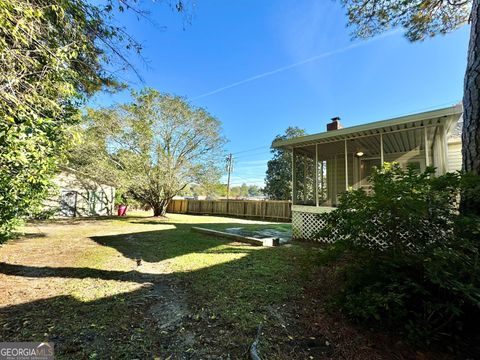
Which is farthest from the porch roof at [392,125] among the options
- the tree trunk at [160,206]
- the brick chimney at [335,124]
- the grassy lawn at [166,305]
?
the tree trunk at [160,206]

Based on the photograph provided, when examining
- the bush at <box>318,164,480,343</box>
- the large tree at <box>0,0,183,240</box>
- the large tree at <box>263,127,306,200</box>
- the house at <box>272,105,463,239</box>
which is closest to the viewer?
the bush at <box>318,164,480,343</box>

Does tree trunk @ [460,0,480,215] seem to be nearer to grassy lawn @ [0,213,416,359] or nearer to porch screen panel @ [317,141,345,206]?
grassy lawn @ [0,213,416,359]

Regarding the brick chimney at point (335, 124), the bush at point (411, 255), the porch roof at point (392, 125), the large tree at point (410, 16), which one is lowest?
the bush at point (411, 255)

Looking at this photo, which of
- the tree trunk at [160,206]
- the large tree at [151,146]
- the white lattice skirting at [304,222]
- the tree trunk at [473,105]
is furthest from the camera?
the tree trunk at [160,206]

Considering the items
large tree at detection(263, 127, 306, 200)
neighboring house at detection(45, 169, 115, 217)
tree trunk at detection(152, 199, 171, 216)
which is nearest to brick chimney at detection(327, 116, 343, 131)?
large tree at detection(263, 127, 306, 200)

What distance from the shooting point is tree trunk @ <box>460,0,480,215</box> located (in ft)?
9.00

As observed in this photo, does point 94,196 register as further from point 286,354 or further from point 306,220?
point 286,354

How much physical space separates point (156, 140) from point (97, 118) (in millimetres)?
3224

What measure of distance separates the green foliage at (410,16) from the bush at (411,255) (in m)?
4.62

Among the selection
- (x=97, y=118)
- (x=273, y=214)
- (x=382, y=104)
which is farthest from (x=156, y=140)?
(x=382, y=104)

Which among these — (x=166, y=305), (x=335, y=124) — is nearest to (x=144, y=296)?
(x=166, y=305)

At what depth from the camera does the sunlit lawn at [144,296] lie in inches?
85.4

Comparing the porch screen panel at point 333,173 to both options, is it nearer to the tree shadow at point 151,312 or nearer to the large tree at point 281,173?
the tree shadow at point 151,312

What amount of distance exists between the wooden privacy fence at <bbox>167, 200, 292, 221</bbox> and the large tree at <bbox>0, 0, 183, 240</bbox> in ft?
43.3
